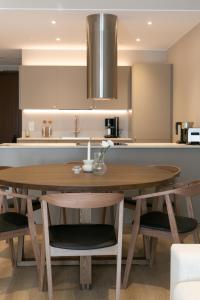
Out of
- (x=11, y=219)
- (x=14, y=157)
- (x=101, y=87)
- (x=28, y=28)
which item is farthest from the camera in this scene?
(x=28, y=28)

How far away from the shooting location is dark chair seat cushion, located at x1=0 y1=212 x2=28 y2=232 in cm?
285

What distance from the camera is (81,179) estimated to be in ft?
9.72

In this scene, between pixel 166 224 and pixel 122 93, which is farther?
pixel 122 93

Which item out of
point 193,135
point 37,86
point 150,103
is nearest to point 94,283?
point 193,135

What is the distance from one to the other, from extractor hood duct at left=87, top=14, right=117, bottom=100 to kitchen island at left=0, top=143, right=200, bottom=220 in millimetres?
918

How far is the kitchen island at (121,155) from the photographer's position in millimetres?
4574

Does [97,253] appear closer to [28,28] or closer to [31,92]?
[28,28]

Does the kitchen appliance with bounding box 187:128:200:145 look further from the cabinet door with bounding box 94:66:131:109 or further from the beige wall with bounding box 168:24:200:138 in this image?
the cabinet door with bounding box 94:66:131:109

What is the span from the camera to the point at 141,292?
2855 millimetres

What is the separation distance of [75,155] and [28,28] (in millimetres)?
2140

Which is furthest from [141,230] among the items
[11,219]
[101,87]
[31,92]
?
[31,92]

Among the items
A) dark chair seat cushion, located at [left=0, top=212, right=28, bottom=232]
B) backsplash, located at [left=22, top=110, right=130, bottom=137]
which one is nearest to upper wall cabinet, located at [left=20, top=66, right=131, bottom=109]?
backsplash, located at [left=22, top=110, right=130, bottom=137]

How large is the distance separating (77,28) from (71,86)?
156cm

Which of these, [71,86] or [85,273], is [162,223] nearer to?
[85,273]
